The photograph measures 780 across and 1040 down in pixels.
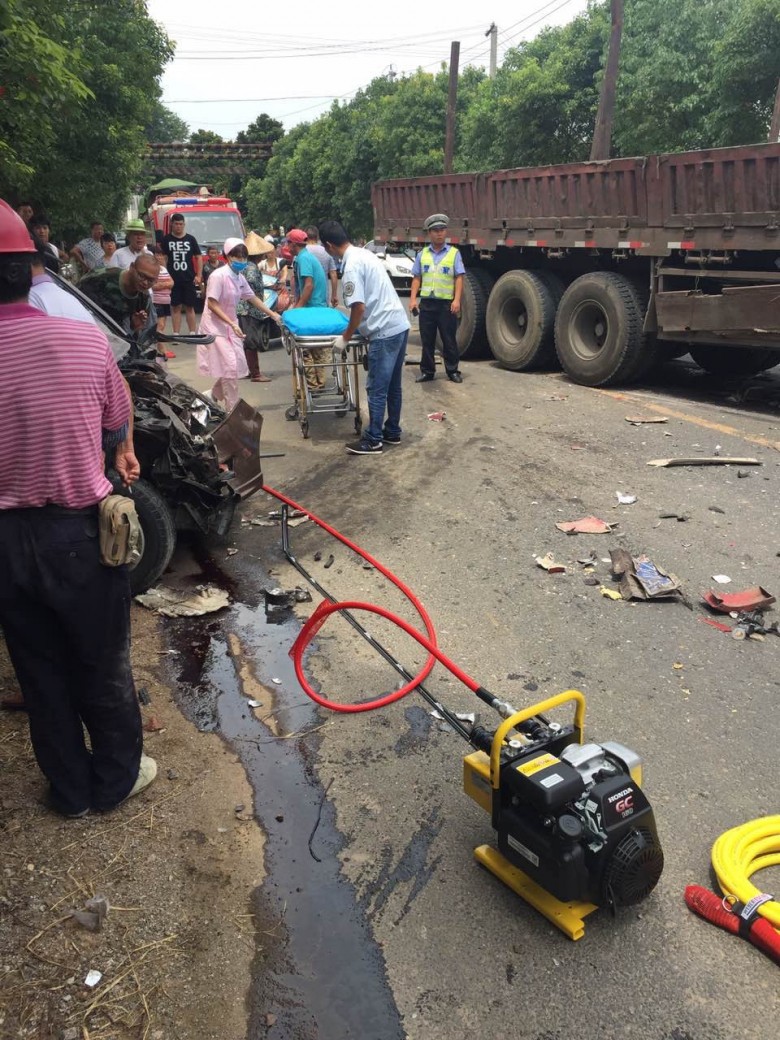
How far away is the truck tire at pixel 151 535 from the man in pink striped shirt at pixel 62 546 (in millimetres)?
1537

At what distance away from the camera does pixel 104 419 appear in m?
2.55

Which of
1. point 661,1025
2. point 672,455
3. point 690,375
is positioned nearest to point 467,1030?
point 661,1025

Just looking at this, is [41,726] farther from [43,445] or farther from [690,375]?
[690,375]

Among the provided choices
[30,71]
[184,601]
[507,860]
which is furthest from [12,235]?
[30,71]

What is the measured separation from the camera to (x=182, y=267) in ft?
40.1

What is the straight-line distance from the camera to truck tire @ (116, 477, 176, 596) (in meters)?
4.21

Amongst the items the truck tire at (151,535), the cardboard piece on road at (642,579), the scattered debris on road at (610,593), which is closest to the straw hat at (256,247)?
the truck tire at (151,535)

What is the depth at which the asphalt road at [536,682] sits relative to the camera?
211 cm

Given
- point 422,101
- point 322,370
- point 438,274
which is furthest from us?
point 422,101

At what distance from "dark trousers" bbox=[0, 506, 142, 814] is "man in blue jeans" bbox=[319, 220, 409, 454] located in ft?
14.1

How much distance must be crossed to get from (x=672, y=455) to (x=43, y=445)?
525 cm

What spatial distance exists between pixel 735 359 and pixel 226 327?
5854 mm

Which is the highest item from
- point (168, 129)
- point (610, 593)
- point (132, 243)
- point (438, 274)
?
point (168, 129)

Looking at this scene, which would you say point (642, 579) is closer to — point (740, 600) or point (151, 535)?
point (740, 600)
